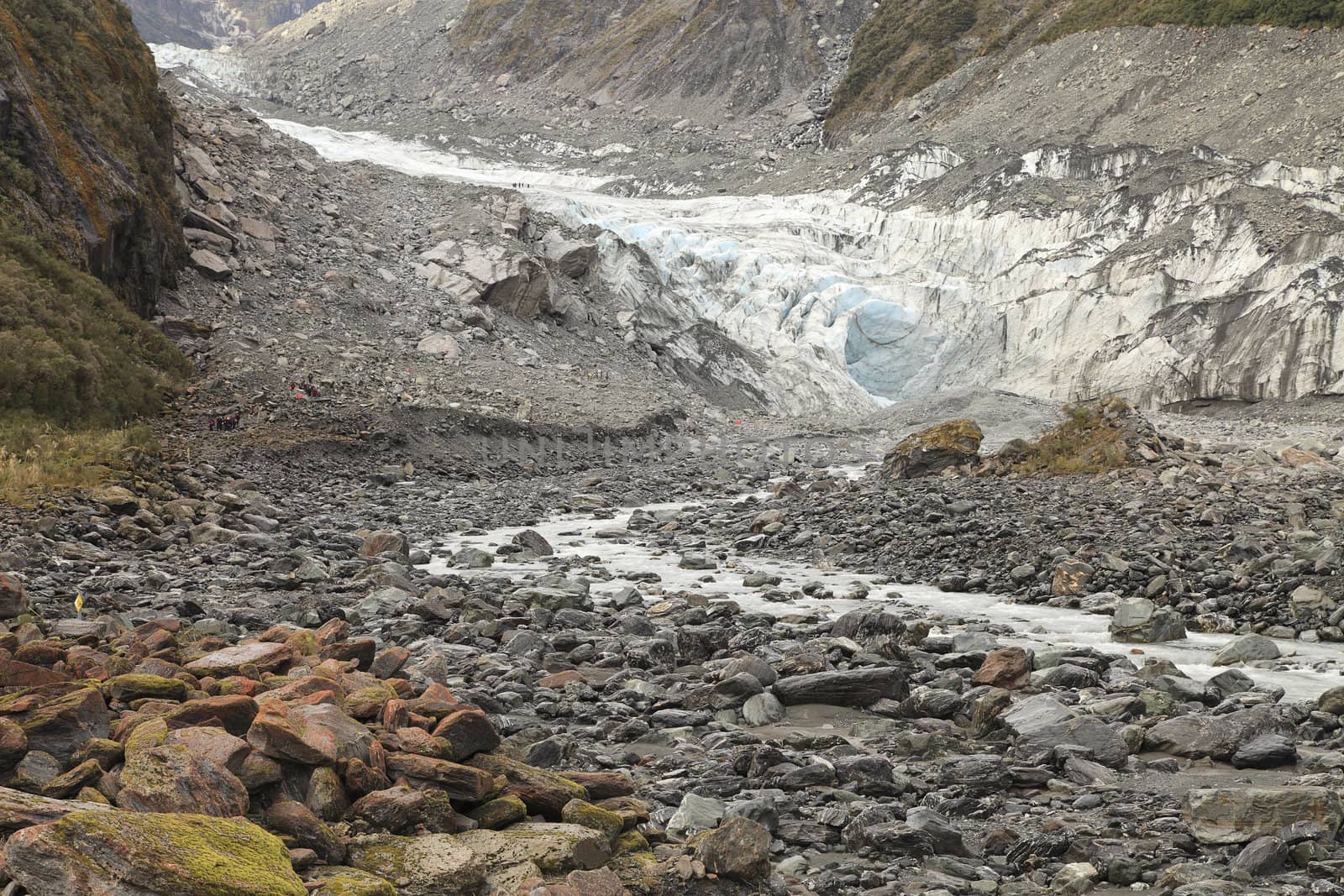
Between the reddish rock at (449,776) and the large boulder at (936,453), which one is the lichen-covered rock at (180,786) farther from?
the large boulder at (936,453)

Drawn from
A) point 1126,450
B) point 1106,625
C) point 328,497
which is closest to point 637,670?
point 1106,625

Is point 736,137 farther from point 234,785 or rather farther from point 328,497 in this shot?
point 234,785

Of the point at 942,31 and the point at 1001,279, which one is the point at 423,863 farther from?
the point at 942,31

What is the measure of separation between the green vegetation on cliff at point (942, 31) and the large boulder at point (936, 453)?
134 ft

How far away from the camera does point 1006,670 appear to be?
795 centimetres

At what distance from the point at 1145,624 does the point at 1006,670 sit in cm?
261

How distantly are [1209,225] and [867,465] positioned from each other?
22.0 meters

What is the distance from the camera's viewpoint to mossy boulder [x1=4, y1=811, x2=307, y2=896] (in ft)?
10.4

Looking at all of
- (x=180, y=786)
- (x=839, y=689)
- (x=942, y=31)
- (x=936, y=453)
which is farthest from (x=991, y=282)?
(x=180, y=786)

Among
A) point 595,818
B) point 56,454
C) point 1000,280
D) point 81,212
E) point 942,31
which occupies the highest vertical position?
point 942,31

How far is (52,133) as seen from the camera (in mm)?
22656

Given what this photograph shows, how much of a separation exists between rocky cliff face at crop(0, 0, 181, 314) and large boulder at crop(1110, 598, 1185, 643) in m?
21.6

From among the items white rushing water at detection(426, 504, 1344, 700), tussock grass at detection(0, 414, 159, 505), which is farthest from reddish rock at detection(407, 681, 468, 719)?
tussock grass at detection(0, 414, 159, 505)

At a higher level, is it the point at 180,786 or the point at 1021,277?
the point at 1021,277
